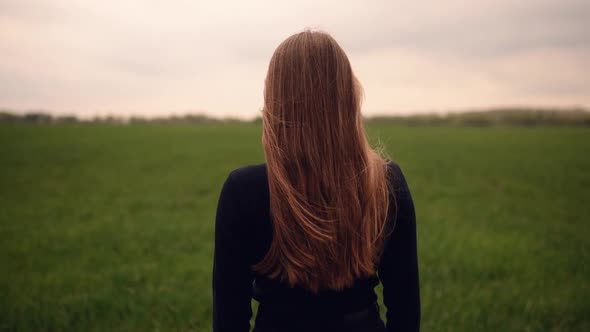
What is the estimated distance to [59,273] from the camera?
5.28m

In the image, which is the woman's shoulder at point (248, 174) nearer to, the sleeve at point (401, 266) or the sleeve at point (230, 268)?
the sleeve at point (230, 268)

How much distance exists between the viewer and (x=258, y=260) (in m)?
1.62

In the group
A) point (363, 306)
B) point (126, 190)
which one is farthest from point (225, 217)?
point (126, 190)

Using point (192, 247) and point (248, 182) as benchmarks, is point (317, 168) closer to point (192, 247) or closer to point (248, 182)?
point (248, 182)

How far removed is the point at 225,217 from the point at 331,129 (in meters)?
0.54

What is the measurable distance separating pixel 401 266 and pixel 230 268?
785mm

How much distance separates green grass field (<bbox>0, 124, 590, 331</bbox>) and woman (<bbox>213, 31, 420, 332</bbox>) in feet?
1.98

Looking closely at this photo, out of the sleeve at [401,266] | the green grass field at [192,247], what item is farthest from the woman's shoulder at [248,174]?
the green grass field at [192,247]

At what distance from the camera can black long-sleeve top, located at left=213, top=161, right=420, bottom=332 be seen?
1.49 meters

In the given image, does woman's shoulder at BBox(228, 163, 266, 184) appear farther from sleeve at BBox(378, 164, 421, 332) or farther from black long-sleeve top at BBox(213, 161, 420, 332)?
sleeve at BBox(378, 164, 421, 332)

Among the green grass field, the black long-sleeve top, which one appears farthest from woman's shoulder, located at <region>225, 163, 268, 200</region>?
the green grass field

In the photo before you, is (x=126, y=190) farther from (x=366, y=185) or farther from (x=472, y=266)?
(x=366, y=185)

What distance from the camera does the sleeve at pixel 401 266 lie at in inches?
65.7

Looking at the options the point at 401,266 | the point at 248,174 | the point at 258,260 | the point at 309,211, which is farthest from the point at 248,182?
the point at 401,266
